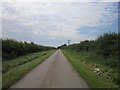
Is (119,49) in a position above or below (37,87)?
above

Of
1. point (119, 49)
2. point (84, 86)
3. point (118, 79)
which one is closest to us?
point (84, 86)

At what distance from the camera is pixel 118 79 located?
5.95 meters

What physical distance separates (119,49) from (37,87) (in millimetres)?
7426

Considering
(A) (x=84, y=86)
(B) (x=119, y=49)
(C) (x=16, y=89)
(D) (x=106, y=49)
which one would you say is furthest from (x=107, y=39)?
(C) (x=16, y=89)

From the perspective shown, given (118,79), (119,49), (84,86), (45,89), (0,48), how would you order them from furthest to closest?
(0,48) < (119,49) < (118,79) < (84,86) < (45,89)

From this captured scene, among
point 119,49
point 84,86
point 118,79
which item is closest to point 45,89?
point 84,86

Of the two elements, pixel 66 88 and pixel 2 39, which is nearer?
pixel 66 88

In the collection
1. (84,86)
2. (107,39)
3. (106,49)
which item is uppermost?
(107,39)

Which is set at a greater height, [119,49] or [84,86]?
[119,49]

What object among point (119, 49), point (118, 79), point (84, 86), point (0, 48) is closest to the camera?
point (84, 86)

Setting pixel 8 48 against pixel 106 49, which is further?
pixel 8 48

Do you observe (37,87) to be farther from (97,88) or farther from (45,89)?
(97,88)

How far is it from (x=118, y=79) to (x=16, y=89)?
5139 mm

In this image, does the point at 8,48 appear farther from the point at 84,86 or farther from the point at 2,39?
the point at 84,86
